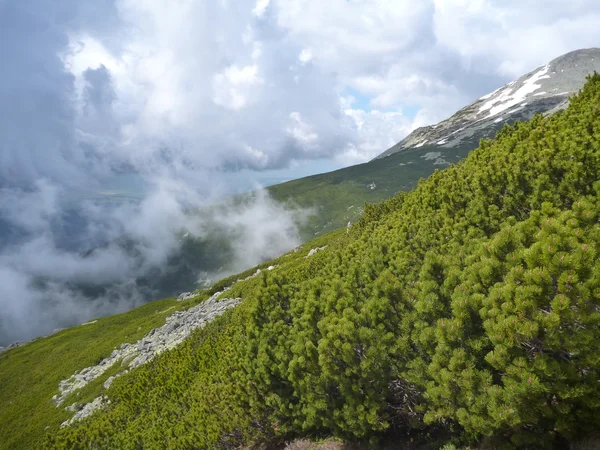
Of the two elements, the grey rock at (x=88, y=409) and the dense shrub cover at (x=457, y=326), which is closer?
the dense shrub cover at (x=457, y=326)

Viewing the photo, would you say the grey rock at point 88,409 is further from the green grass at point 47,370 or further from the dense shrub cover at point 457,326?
the dense shrub cover at point 457,326

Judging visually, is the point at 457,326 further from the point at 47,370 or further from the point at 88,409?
the point at 47,370

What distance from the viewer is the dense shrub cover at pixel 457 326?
6293 millimetres

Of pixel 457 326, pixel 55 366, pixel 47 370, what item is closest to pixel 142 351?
pixel 55 366

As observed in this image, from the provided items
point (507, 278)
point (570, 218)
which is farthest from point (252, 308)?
point (570, 218)

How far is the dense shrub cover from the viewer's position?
6.29 m

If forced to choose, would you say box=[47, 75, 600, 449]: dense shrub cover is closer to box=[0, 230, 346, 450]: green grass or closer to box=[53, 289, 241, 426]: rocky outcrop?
box=[53, 289, 241, 426]: rocky outcrop

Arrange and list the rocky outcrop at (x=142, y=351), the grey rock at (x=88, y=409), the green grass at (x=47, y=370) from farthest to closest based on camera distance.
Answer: the green grass at (x=47, y=370)
the rocky outcrop at (x=142, y=351)
the grey rock at (x=88, y=409)

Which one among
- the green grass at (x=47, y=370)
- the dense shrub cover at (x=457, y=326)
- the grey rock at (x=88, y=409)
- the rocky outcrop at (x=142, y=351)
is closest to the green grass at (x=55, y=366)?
the green grass at (x=47, y=370)

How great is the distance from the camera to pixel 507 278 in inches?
266

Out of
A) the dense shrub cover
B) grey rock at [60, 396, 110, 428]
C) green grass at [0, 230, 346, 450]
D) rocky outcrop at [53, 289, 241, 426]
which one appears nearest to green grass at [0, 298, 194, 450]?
green grass at [0, 230, 346, 450]

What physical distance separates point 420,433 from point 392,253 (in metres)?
6.33

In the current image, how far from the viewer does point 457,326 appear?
7.39m

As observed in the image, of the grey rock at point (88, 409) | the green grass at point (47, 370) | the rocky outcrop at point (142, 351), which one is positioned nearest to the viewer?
the grey rock at point (88, 409)
